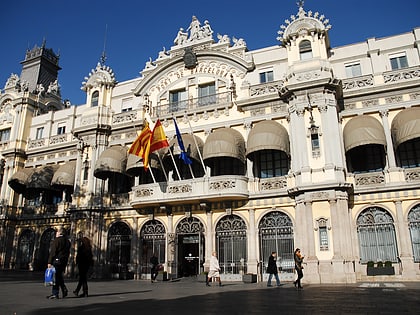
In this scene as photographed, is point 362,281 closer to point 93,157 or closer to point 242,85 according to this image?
point 242,85

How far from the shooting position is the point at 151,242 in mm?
25094

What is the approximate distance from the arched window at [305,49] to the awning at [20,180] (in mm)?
23926

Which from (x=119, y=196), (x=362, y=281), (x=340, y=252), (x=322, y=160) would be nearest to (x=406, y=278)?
(x=362, y=281)

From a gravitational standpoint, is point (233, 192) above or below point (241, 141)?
below

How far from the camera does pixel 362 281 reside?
19141mm

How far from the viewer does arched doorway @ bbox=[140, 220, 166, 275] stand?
80.7ft

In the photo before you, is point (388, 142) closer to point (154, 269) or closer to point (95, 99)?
point (154, 269)

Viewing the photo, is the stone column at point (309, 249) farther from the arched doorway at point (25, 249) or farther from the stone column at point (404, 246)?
the arched doorway at point (25, 249)

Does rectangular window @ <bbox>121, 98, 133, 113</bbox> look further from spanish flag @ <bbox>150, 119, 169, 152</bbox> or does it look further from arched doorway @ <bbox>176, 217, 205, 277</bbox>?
arched doorway @ <bbox>176, 217, 205, 277</bbox>

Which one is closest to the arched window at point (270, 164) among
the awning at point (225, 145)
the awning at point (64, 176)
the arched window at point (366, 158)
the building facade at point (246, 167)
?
the building facade at point (246, 167)

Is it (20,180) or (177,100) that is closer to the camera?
(177,100)

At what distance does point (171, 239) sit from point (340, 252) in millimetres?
10734

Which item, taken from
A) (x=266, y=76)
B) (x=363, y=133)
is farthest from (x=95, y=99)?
(x=363, y=133)

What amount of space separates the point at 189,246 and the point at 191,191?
4.55 metres
